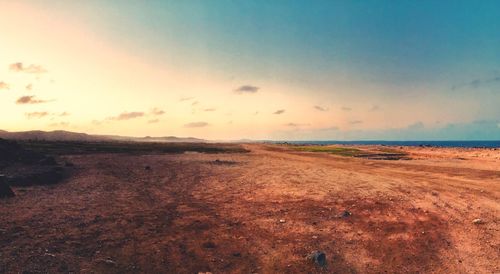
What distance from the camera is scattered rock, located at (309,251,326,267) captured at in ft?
39.9

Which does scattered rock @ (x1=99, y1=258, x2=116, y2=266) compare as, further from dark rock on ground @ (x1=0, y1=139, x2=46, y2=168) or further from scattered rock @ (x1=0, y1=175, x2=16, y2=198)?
dark rock on ground @ (x1=0, y1=139, x2=46, y2=168)

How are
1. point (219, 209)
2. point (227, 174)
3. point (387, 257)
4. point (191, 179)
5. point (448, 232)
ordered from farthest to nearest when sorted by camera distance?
point (227, 174) → point (191, 179) → point (219, 209) → point (448, 232) → point (387, 257)

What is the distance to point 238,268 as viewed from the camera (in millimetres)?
11688

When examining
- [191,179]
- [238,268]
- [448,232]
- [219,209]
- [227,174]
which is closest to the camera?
[238,268]

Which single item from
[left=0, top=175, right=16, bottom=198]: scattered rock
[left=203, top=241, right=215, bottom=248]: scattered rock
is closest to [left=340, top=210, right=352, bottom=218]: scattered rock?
[left=203, top=241, right=215, bottom=248]: scattered rock

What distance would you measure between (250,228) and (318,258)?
417 centimetres

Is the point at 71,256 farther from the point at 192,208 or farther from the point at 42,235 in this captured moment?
the point at 192,208

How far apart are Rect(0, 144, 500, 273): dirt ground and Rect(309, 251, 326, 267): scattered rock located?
310mm

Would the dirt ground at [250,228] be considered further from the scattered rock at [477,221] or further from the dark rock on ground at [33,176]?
the dark rock on ground at [33,176]

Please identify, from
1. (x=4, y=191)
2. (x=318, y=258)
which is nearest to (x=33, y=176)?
(x=4, y=191)

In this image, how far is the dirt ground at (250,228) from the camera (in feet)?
39.2

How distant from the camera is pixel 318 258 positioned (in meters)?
12.3

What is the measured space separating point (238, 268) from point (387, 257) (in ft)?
17.4

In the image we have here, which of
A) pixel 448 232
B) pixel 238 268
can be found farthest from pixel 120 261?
pixel 448 232
